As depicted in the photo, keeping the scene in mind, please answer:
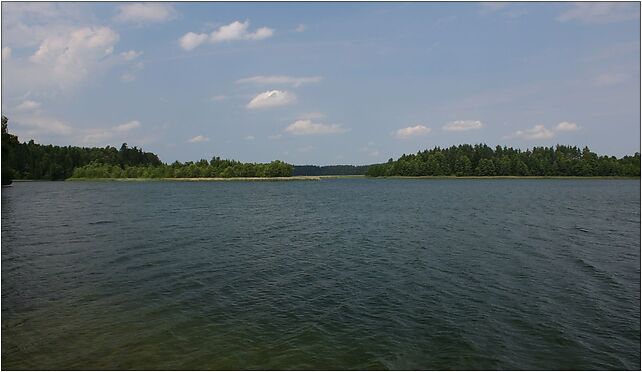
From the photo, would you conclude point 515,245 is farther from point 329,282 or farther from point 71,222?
point 71,222

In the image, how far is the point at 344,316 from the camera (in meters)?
19.1

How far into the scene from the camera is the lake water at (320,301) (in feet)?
49.9

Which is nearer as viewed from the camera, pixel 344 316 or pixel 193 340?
pixel 193 340

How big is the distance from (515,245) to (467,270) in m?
12.1

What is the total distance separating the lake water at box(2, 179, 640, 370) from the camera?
15.2 metres

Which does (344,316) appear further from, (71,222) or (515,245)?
(71,222)

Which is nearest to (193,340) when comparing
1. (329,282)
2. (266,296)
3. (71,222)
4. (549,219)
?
(266,296)

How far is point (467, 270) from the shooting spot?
1086 inches

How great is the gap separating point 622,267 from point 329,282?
19.5m

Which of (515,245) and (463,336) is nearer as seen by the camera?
(463,336)

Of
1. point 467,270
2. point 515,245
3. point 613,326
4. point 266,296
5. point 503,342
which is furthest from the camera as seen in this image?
point 515,245

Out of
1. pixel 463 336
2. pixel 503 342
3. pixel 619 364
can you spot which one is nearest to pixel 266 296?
pixel 463 336

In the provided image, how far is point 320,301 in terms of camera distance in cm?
2127

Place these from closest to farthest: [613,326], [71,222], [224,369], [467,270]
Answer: [224,369], [613,326], [467,270], [71,222]
